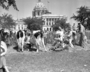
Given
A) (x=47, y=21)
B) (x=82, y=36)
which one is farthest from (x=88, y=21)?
(x=47, y=21)

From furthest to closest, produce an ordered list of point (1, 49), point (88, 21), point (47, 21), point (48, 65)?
point (47, 21), point (88, 21), point (48, 65), point (1, 49)

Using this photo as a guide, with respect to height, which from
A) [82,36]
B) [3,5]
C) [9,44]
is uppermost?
[3,5]

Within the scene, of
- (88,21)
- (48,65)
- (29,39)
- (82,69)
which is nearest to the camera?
(82,69)

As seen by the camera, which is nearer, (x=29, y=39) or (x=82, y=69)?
(x=82, y=69)

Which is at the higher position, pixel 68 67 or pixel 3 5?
pixel 3 5

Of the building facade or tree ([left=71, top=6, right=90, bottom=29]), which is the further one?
the building facade

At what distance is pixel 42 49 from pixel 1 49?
5924 millimetres

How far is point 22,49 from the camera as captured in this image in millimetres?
9453

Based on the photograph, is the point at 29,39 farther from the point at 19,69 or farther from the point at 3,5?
the point at 19,69

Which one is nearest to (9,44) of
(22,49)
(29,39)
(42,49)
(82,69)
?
(29,39)

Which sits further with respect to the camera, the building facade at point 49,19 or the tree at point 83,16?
the building facade at point 49,19

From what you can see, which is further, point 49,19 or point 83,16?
point 49,19

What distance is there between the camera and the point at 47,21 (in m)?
112

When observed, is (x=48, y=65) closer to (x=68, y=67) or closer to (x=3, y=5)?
(x=68, y=67)
